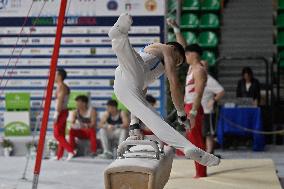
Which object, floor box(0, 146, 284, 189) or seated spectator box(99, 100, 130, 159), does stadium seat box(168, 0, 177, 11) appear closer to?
floor box(0, 146, 284, 189)

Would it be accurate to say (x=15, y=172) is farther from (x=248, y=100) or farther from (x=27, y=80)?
(x=248, y=100)

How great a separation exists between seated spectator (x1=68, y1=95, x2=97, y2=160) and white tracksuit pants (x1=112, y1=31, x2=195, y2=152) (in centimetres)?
535

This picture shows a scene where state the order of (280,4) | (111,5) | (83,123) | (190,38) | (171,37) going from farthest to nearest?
(280,4) → (190,38) → (171,37) → (111,5) → (83,123)

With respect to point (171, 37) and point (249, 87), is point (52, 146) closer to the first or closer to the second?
point (249, 87)

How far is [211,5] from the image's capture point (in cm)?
1498

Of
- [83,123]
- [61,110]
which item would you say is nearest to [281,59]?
[83,123]

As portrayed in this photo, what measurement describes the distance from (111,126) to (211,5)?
531 cm

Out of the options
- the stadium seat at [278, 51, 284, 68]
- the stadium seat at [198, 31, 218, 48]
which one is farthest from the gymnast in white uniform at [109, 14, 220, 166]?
the stadium seat at [278, 51, 284, 68]

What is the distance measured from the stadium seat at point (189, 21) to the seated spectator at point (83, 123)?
4590mm

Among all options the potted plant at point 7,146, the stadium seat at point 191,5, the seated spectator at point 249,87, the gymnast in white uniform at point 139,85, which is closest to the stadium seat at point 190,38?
the stadium seat at point 191,5

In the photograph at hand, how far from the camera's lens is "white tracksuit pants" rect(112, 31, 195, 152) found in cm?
534

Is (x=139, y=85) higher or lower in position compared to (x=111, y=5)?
lower

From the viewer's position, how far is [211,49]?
47.8 feet

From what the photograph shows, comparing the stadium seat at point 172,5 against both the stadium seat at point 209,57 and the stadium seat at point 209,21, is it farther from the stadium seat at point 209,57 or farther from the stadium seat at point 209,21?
the stadium seat at point 209,57
